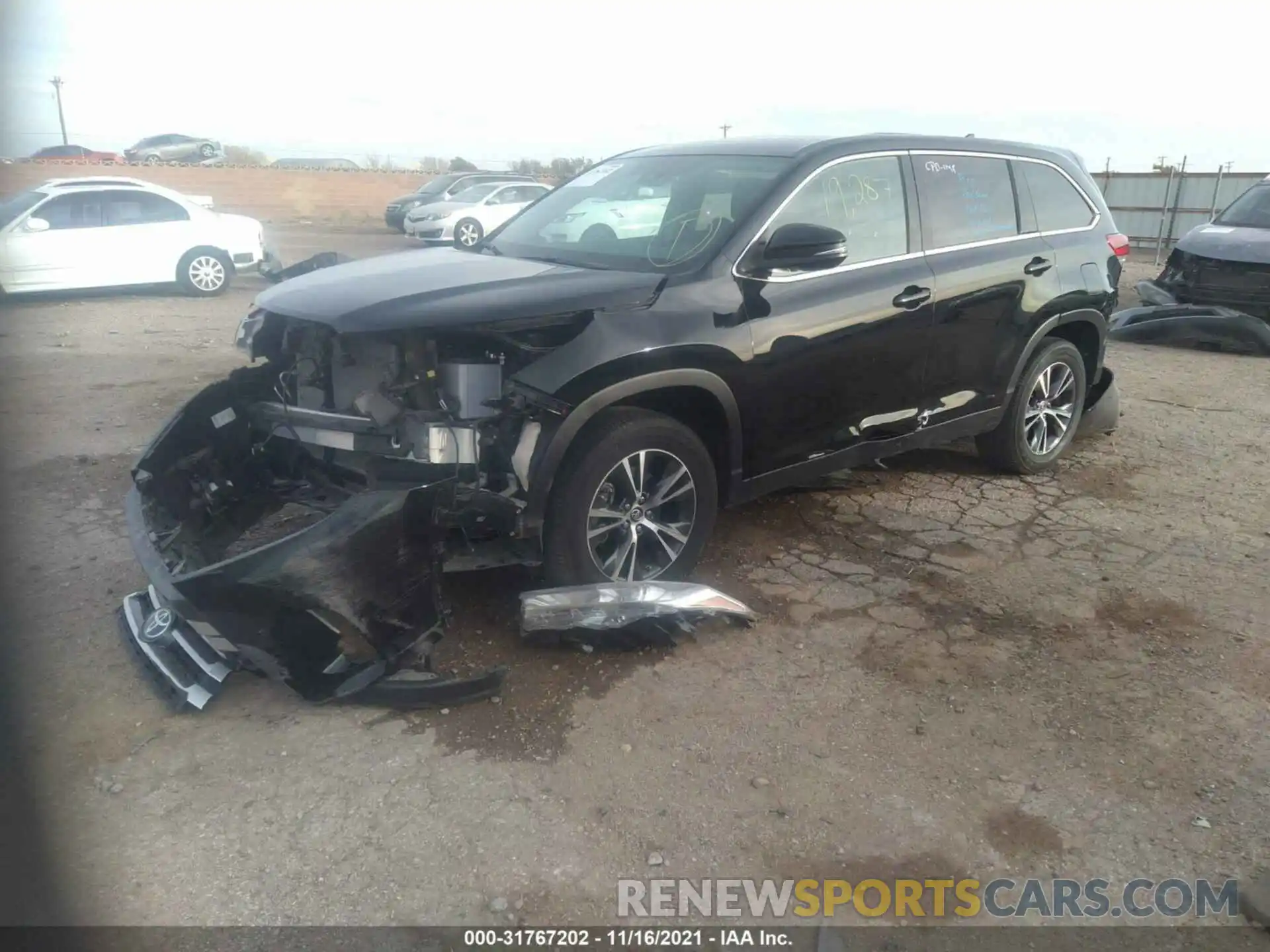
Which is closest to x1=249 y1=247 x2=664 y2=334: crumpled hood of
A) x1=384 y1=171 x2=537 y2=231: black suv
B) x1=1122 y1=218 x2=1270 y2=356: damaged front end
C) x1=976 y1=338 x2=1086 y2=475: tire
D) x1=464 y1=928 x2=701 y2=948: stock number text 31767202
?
x1=464 y1=928 x2=701 y2=948: stock number text 31767202

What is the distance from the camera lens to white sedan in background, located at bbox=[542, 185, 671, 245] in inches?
166

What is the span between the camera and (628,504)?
3686 millimetres

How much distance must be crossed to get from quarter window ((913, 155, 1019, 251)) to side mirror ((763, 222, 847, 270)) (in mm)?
967

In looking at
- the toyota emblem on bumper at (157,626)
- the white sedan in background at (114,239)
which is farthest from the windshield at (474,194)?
→ the toyota emblem on bumper at (157,626)

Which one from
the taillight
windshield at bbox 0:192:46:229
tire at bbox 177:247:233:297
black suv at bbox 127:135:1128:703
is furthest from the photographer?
tire at bbox 177:247:233:297

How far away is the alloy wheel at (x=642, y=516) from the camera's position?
361 centimetres

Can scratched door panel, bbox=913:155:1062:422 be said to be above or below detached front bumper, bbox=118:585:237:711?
above

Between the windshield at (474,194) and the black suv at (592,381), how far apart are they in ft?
49.2

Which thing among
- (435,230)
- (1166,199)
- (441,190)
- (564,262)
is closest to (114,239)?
(435,230)

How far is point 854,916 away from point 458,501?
1.81 m

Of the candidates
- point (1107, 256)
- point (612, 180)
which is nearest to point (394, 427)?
point (612, 180)

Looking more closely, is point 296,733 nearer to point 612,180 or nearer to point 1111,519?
point 612,180

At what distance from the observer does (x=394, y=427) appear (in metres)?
3.31

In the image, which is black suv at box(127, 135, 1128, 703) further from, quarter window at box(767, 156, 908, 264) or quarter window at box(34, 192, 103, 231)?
quarter window at box(34, 192, 103, 231)
